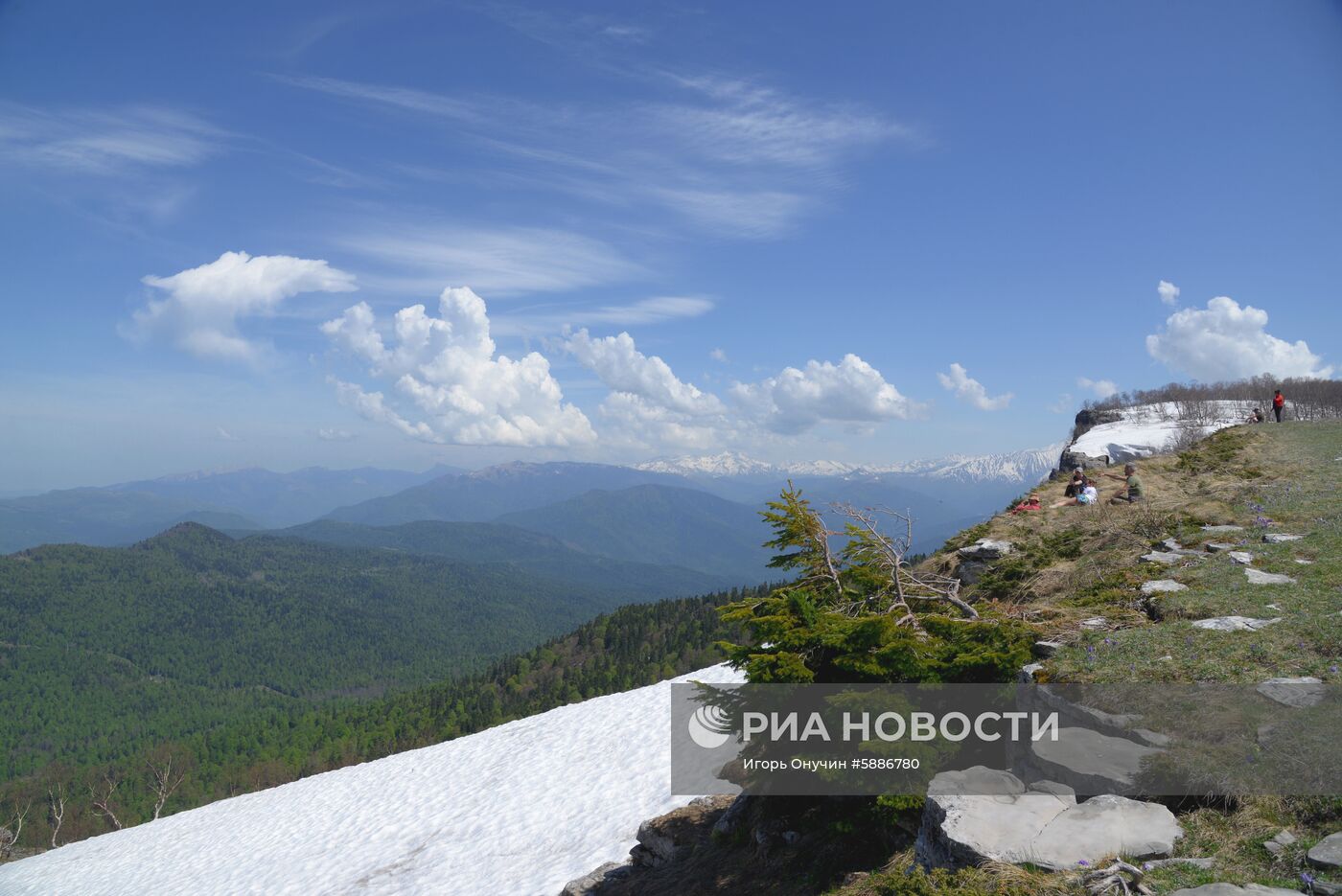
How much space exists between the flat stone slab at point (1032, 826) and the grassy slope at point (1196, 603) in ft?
0.67

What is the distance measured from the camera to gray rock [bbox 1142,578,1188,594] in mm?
9570

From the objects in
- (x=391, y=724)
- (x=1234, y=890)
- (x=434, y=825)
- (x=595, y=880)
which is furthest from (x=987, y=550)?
(x=391, y=724)

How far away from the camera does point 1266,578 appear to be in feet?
30.9

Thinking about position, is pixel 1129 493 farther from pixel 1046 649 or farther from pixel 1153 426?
pixel 1153 426

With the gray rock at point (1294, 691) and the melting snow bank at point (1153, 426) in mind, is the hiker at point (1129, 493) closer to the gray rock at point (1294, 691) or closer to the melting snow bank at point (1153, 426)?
the gray rock at point (1294, 691)

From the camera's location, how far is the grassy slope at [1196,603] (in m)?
5.08

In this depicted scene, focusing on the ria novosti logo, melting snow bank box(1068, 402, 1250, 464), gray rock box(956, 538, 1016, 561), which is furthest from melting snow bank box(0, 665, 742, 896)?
melting snow bank box(1068, 402, 1250, 464)

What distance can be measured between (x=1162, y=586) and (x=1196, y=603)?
1014 millimetres

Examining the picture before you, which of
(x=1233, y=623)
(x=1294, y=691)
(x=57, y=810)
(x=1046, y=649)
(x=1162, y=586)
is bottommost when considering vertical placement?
(x=57, y=810)

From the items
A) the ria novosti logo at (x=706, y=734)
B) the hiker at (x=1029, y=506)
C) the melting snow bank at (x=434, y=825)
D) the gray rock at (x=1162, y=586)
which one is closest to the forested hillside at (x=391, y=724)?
the melting snow bank at (x=434, y=825)

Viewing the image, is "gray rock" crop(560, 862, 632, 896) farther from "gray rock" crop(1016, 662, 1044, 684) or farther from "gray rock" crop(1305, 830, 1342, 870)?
"gray rock" crop(1305, 830, 1342, 870)

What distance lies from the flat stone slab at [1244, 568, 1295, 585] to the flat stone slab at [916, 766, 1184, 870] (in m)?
5.76

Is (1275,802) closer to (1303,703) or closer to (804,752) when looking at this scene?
(1303,703)

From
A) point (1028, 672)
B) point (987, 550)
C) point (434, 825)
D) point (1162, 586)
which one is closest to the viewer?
point (1028, 672)
